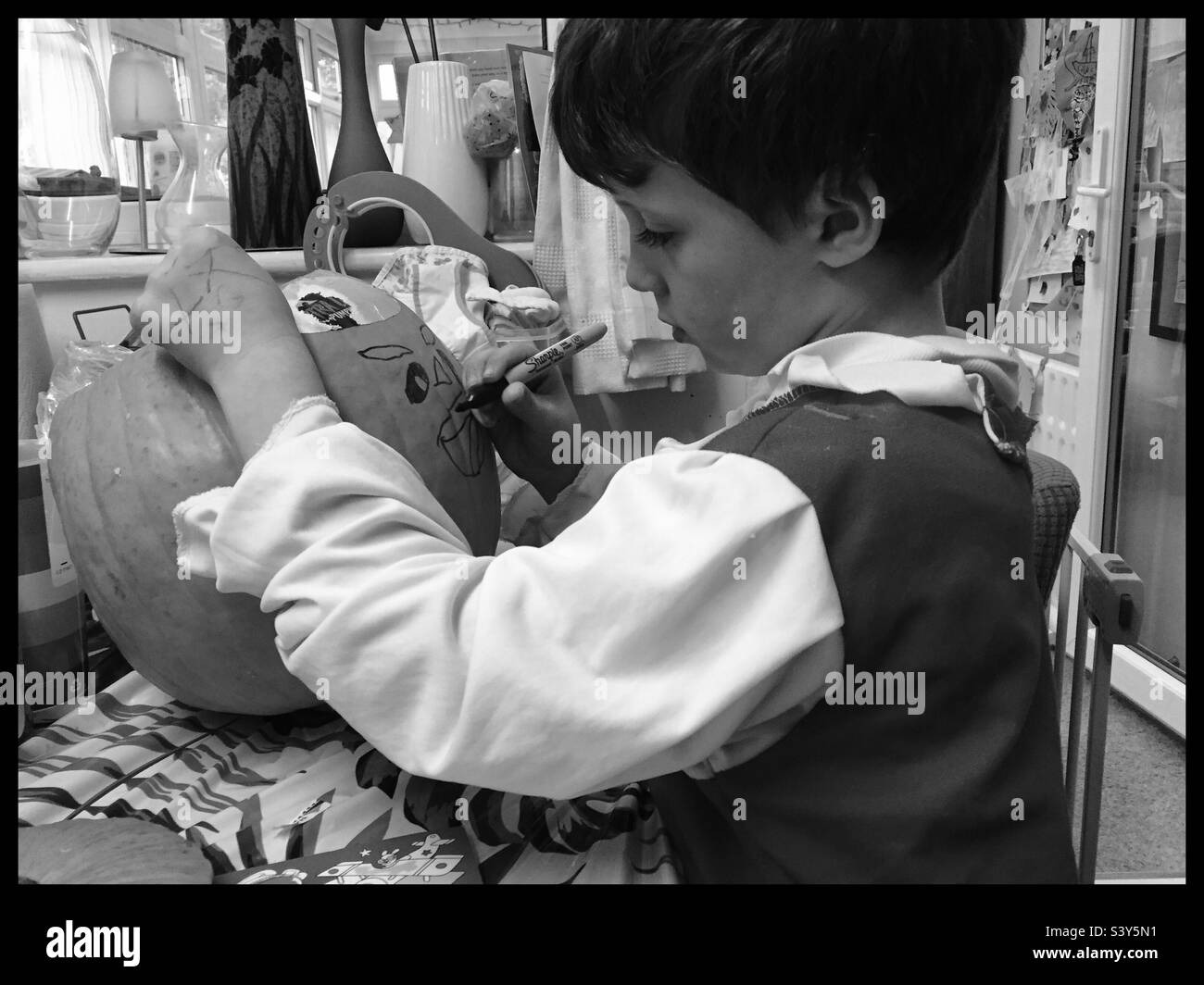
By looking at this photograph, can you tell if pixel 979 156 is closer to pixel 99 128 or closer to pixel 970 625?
pixel 970 625

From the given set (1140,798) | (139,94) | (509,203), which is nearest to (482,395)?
(509,203)

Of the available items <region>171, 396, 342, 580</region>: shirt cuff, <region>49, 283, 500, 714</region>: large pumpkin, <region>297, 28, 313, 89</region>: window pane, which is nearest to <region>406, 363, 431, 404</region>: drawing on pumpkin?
<region>49, 283, 500, 714</region>: large pumpkin

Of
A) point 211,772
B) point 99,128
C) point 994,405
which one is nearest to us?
point 994,405

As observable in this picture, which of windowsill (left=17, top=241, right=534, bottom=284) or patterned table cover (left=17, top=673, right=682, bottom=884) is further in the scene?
windowsill (left=17, top=241, right=534, bottom=284)

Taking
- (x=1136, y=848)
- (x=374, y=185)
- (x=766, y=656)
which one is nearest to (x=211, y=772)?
(x=766, y=656)

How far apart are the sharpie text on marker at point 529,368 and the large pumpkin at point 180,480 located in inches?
1.1

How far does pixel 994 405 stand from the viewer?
1.86 feet

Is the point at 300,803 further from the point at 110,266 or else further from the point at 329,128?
the point at 329,128

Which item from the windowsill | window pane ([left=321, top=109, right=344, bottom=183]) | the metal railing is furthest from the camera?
window pane ([left=321, top=109, right=344, bottom=183])

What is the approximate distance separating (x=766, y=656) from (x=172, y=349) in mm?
444

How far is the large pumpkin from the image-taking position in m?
0.67

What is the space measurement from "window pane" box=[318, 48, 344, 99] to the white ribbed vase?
2.47 ft

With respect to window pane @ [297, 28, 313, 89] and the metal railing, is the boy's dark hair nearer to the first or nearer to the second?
the metal railing

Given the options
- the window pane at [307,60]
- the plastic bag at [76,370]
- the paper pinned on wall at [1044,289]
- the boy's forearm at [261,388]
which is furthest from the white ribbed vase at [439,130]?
the paper pinned on wall at [1044,289]
